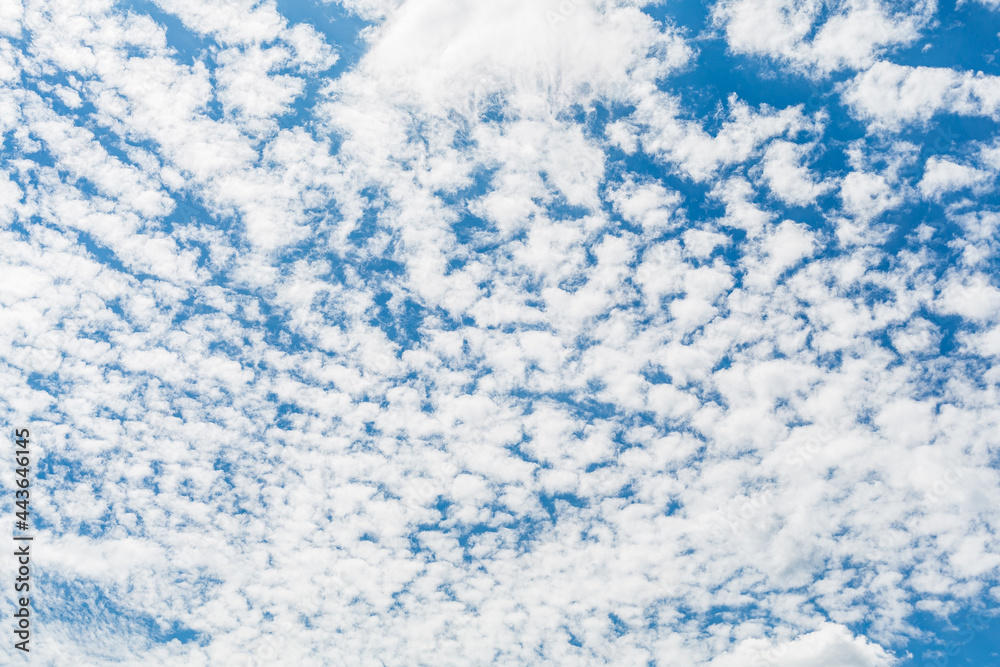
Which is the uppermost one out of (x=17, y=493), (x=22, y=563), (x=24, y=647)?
(x=17, y=493)

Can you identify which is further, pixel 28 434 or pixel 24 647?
pixel 28 434

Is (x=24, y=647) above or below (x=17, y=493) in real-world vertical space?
below

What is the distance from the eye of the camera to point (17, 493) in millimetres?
45406

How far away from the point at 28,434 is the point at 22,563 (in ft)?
30.8

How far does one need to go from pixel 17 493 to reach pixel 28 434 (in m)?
4.54

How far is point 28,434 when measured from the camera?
4538cm

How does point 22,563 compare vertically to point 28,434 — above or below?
below

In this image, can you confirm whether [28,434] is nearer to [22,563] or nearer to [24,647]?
[22,563]

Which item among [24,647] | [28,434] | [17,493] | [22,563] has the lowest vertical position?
[24,647]

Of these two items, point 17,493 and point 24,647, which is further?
point 17,493

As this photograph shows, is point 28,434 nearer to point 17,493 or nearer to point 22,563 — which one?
point 17,493

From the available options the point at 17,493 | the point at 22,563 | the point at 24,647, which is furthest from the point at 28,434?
the point at 24,647

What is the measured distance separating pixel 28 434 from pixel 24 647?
15010mm

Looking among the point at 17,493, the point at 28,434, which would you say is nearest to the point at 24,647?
the point at 17,493
